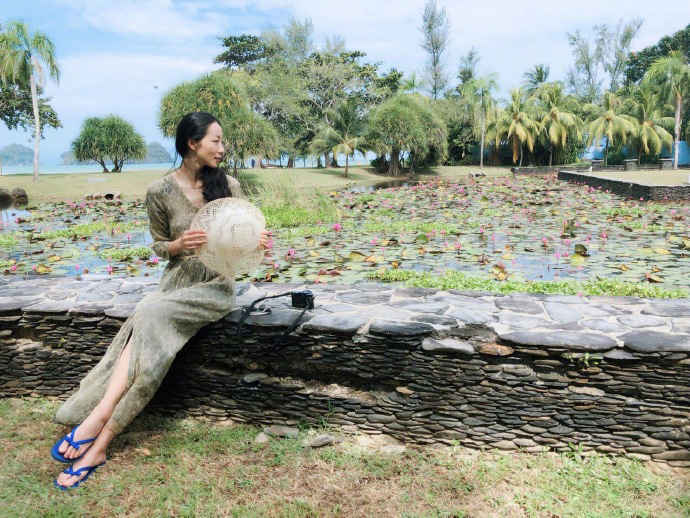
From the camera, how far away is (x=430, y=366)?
2406 mm

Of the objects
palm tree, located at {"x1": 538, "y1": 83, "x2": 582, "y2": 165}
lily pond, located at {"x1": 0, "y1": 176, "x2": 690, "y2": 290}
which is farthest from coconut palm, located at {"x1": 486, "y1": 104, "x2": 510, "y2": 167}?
lily pond, located at {"x1": 0, "y1": 176, "x2": 690, "y2": 290}

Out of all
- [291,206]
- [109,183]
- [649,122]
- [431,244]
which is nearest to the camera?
[431,244]

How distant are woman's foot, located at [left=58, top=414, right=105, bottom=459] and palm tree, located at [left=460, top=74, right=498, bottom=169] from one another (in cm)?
2828

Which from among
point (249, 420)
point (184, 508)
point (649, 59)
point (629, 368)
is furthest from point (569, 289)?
point (649, 59)

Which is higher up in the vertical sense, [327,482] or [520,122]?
[520,122]

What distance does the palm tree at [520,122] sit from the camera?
2900cm

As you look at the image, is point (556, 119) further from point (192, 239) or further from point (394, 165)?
point (192, 239)

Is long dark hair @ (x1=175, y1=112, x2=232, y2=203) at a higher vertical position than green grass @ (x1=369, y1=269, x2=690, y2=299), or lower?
higher

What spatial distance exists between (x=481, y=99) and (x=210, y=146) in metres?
29.3

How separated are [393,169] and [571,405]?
2523cm

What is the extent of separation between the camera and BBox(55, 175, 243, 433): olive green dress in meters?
2.27

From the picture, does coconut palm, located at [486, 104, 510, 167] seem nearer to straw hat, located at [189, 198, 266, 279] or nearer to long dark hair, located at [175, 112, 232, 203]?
long dark hair, located at [175, 112, 232, 203]

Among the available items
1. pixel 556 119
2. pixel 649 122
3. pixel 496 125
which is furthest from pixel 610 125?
pixel 496 125

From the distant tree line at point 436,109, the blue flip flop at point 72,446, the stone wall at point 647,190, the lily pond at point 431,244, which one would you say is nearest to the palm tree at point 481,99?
the distant tree line at point 436,109
